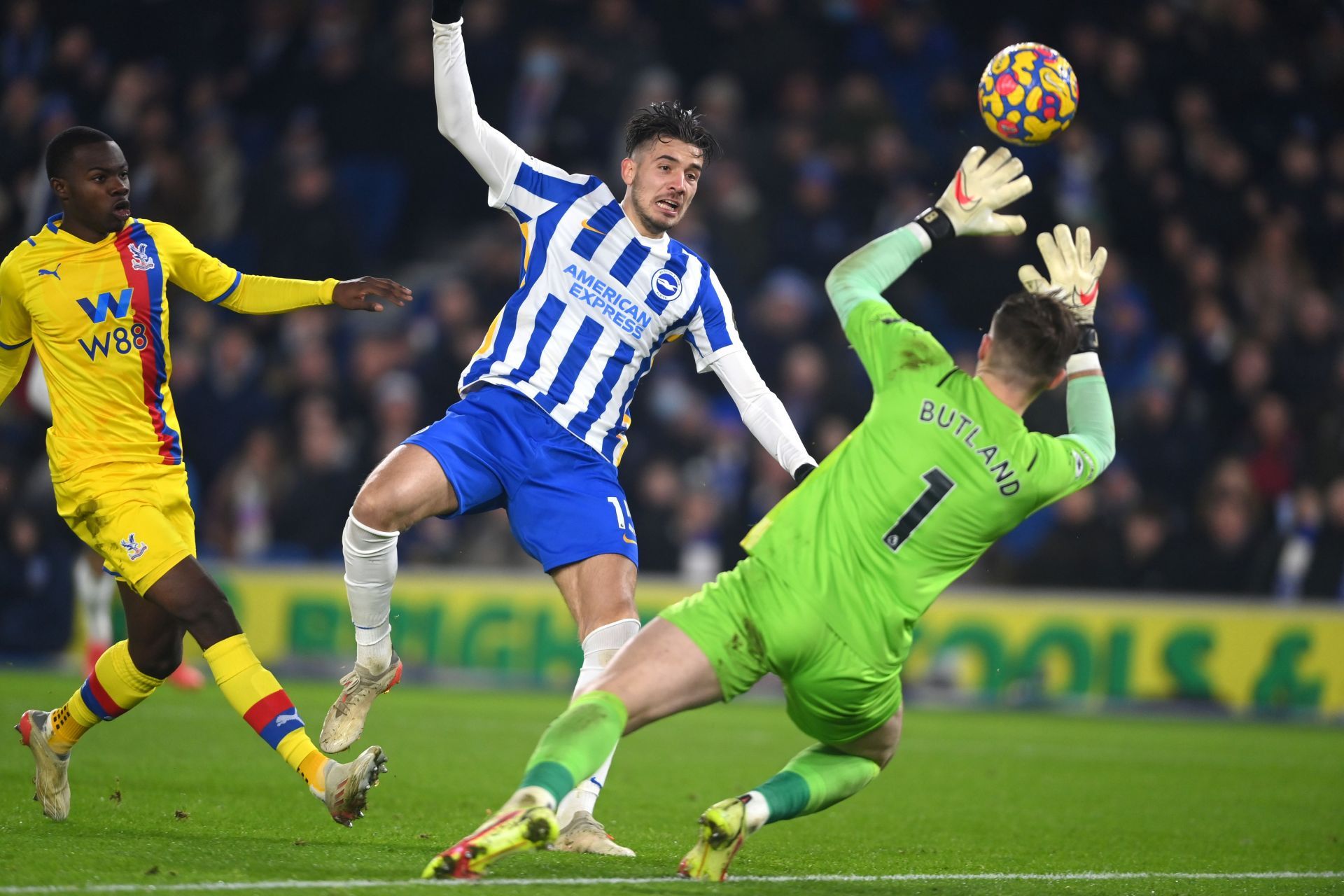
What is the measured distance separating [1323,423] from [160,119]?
11050 mm

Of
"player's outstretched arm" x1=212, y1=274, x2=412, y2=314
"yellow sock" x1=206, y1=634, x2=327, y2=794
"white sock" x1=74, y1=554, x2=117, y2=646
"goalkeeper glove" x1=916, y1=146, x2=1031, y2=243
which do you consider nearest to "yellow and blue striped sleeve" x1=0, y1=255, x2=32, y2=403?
"player's outstretched arm" x1=212, y1=274, x2=412, y2=314

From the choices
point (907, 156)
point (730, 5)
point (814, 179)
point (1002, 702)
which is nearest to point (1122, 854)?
point (1002, 702)

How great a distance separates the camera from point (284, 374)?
14.4 meters

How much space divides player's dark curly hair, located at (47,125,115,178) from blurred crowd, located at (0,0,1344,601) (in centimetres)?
756

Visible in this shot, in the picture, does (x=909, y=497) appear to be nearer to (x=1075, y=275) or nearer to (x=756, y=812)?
(x=1075, y=275)

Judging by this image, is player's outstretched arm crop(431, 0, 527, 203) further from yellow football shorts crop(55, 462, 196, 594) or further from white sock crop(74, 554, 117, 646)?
white sock crop(74, 554, 117, 646)

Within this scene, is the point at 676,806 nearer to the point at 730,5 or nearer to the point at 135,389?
the point at 135,389

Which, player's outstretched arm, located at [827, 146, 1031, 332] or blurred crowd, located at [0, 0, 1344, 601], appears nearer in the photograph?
player's outstretched arm, located at [827, 146, 1031, 332]

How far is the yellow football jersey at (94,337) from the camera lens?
18.5 ft

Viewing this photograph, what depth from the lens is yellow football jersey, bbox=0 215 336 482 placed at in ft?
18.5

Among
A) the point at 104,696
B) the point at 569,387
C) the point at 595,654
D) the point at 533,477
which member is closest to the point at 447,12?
the point at 569,387

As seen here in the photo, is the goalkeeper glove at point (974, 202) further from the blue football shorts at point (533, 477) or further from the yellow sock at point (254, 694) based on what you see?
the yellow sock at point (254, 694)

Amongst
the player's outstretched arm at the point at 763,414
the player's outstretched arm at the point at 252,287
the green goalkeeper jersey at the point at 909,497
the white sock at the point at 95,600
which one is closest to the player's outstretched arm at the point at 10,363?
the player's outstretched arm at the point at 252,287

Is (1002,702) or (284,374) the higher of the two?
(284,374)
